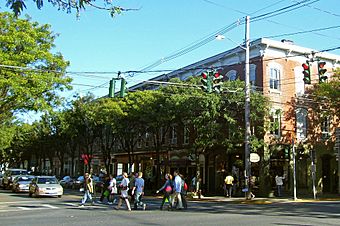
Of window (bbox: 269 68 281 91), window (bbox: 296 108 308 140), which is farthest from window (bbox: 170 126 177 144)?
window (bbox: 296 108 308 140)

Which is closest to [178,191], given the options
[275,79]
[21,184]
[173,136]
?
[275,79]

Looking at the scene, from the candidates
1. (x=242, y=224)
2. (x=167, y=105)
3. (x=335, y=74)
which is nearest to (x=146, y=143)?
(x=167, y=105)

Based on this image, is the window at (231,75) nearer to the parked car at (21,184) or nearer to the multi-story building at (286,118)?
the multi-story building at (286,118)

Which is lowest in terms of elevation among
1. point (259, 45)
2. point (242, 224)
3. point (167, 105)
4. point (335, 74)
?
point (242, 224)

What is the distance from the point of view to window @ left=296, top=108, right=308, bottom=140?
34875 mm

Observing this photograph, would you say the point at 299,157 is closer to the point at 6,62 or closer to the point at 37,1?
the point at 6,62

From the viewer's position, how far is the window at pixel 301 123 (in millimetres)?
34875

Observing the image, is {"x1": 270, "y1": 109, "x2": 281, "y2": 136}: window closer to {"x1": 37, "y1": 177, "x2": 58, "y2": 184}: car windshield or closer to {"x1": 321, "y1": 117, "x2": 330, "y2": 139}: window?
{"x1": 321, "y1": 117, "x2": 330, "y2": 139}: window

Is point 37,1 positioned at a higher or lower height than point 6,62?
lower

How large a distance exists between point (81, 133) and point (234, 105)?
72.4 ft

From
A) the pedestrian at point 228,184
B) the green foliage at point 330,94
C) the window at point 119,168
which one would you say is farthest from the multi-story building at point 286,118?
the window at point 119,168

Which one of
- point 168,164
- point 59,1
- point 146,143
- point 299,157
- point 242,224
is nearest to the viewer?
point 59,1

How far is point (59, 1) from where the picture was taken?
18.1 feet

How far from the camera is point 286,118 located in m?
34.3
